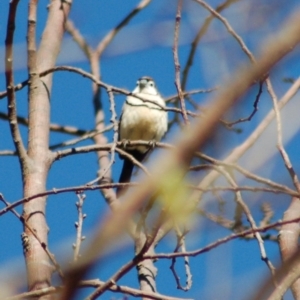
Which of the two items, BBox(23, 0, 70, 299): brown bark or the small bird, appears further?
the small bird

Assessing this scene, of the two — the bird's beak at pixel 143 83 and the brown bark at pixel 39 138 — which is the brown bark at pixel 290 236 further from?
the bird's beak at pixel 143 83

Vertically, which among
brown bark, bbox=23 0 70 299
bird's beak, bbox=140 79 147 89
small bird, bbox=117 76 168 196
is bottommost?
brown bark, bbox=23 0 70 299

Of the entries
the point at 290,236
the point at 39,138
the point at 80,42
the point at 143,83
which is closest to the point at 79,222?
the point at 290,236

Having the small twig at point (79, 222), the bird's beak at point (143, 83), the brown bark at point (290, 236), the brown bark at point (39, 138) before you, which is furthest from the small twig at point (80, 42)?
the small twig at point (79, 222)

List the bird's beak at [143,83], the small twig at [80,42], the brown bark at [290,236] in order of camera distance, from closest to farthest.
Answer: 1. the brown bark at [290,236]
2. the small twig at [80,42]
3. the bird's beak at [143,83]

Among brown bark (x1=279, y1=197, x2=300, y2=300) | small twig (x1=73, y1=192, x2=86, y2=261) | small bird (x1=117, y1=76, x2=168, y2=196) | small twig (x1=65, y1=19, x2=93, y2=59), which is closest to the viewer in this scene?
small twig (x1=73, y1=192, x2=86, y2=261)

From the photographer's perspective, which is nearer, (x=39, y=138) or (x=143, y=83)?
(x=39, y=138)

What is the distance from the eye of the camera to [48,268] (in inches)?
106

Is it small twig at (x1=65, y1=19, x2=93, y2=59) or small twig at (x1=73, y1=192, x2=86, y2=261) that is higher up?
small twig at (x1=65, y1=19, x2=93, y2=59)

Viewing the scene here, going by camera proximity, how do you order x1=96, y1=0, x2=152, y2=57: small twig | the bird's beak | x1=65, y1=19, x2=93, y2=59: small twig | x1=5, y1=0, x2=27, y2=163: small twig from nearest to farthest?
x1=5, y1=0, x2=27, y2=163: small twig < x1=65, y1=19, x2=93, y2=59: small twig < x1=96, y1=0, x2=152, y2=57: small twig < the bird's beak

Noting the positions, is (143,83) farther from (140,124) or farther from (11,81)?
(11,81)

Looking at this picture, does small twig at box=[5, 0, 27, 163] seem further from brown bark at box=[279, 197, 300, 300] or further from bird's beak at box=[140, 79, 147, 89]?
bird's beak at box=[140, 79, 147, 89]

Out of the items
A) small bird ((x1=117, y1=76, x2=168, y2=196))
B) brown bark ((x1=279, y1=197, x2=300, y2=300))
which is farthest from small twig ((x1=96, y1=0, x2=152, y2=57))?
brown bark ((x1=279, y1=197, x2=300, y2=300))

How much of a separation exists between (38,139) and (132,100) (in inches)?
133
